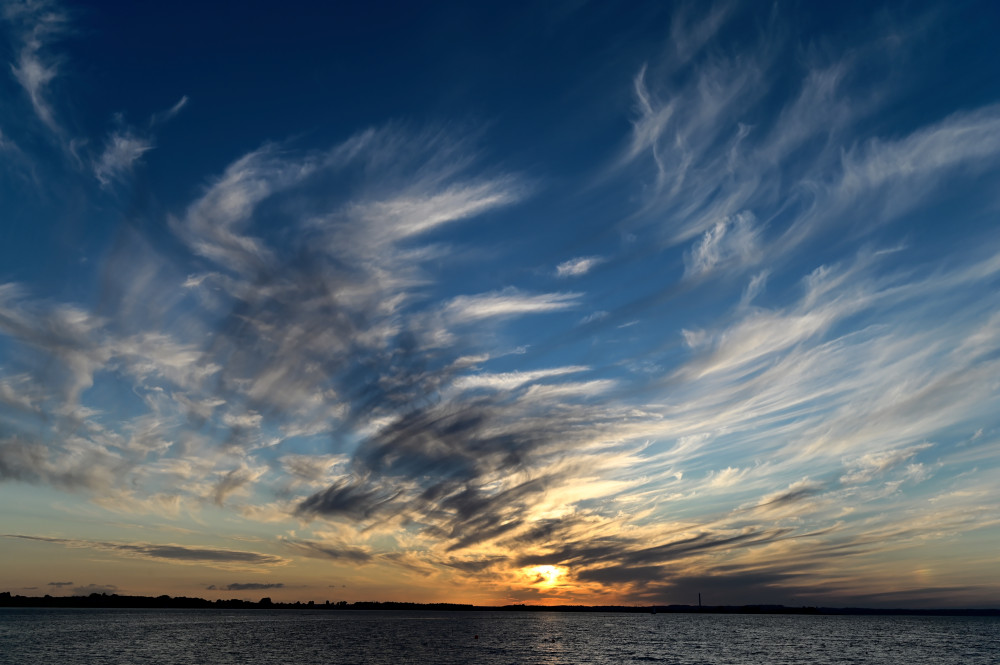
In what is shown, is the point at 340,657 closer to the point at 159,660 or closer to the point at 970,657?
the point at 159,660

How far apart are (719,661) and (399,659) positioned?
69.3m

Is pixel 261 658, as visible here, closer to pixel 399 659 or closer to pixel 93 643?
pixel 399 659

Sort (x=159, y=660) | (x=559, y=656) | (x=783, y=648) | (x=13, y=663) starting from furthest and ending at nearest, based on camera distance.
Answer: (x=783, y=648), (x=559, y=656), (x=159, y=660), (x=13, y=663)

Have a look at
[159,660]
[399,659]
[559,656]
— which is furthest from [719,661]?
[159,660]

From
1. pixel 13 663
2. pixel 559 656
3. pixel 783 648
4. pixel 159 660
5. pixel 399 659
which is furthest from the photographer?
pixel 783 648

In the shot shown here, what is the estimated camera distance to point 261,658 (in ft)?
412

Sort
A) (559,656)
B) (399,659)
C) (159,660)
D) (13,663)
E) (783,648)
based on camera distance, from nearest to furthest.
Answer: (13,663)
(159,660)
(399,659)
(559,656)
(783,648)

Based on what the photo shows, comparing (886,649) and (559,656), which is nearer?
(559,656)

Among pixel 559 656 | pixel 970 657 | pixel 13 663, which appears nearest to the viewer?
pixel 13 663

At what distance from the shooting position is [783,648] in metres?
174

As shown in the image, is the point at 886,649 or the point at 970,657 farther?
the point at 886,649

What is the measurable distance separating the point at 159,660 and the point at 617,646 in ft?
389

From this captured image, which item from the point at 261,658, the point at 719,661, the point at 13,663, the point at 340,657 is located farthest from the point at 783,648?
the point at 13,663

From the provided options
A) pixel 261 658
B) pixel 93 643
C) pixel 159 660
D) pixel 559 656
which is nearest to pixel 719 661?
pixel 559 656
